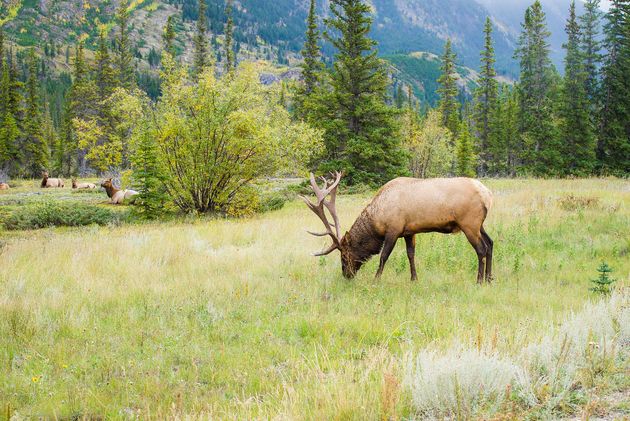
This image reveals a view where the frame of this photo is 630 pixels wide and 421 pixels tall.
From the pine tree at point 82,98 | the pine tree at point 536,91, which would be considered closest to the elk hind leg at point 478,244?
the pine tree at point 536,91

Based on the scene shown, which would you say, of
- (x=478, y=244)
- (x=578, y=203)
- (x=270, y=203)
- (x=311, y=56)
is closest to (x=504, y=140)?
(x=311, y=56)

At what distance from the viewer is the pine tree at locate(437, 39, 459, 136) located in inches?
2070

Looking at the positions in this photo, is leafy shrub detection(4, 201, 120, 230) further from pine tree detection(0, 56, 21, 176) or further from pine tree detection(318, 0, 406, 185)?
pine tree detection(0, 56, 21, 176)

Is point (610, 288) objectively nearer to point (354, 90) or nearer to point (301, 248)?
point (301, 248)

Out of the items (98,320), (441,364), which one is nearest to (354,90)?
(98,320)

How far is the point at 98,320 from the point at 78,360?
1253 millimetres

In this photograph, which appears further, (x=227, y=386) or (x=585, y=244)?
(x=585, y=244)

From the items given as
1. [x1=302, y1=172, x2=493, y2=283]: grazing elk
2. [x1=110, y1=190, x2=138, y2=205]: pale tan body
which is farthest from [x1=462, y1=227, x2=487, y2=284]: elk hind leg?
[x1=110, y1=190, x2=138, y2=205]: pale tan body

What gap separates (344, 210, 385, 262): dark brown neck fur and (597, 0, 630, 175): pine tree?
3137 centimetres

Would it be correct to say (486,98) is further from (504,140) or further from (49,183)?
(49,183)

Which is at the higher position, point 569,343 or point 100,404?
point 569,343

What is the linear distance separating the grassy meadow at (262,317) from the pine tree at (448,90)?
44368 mm

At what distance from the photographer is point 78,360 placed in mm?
4527

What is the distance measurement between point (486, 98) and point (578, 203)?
41.1 meters
